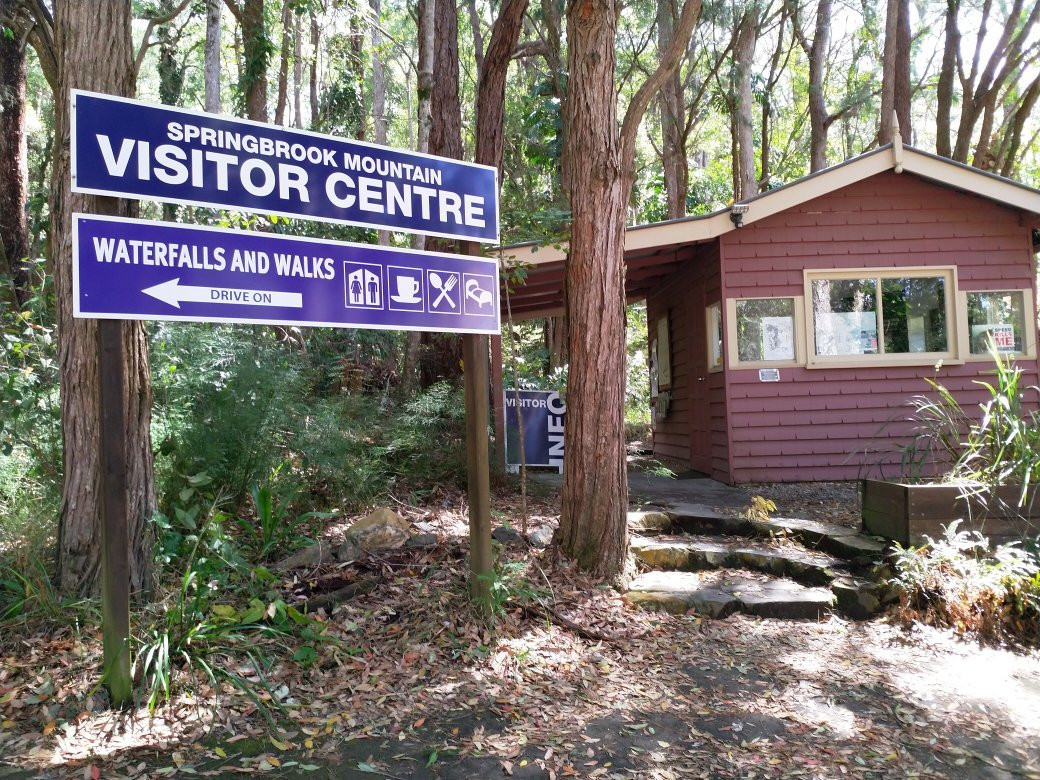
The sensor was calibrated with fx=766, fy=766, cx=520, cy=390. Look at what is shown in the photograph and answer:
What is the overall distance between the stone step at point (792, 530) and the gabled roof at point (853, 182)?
11.7ft

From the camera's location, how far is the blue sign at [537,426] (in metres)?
9.27

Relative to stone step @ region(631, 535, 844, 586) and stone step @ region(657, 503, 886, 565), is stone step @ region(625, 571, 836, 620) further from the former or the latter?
stone step @ region(657, 503, 886, 565)

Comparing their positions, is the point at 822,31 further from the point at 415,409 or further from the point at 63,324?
the point at 63,324

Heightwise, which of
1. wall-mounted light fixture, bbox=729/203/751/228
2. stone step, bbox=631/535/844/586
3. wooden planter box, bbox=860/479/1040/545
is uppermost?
wall-mounted light fixture, bbox=729/203/751/228

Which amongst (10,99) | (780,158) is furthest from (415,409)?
(780,158)

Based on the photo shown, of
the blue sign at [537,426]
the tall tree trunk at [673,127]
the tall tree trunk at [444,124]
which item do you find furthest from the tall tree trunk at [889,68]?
A: the blue sign at [537,426]

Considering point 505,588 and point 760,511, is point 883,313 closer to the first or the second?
point 760,511

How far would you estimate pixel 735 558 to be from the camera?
6.28 meters

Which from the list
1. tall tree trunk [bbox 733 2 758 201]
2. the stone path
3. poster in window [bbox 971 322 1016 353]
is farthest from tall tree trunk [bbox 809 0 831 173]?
the stone path

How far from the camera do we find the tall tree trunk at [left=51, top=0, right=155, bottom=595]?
410 cm

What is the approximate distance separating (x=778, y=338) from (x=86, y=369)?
8.08 m

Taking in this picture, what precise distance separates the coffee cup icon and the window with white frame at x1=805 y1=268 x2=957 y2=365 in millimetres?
6838

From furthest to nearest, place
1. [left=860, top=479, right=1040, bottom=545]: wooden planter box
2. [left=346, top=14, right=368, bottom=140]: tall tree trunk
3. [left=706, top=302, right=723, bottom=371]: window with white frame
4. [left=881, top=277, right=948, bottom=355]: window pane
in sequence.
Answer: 1. [left=346, top=14, right=368, bottom=140]: tall tree trunk
2. [left=706, top=302, right=723, bottom=371]: window with white frame
3. [left=881, top=277, right=948, bottom=355]: window pane
4. [left=860, top=479, right=1040, bottom=545]: wooden planter box

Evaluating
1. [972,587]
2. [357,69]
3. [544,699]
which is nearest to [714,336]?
[972,587]
